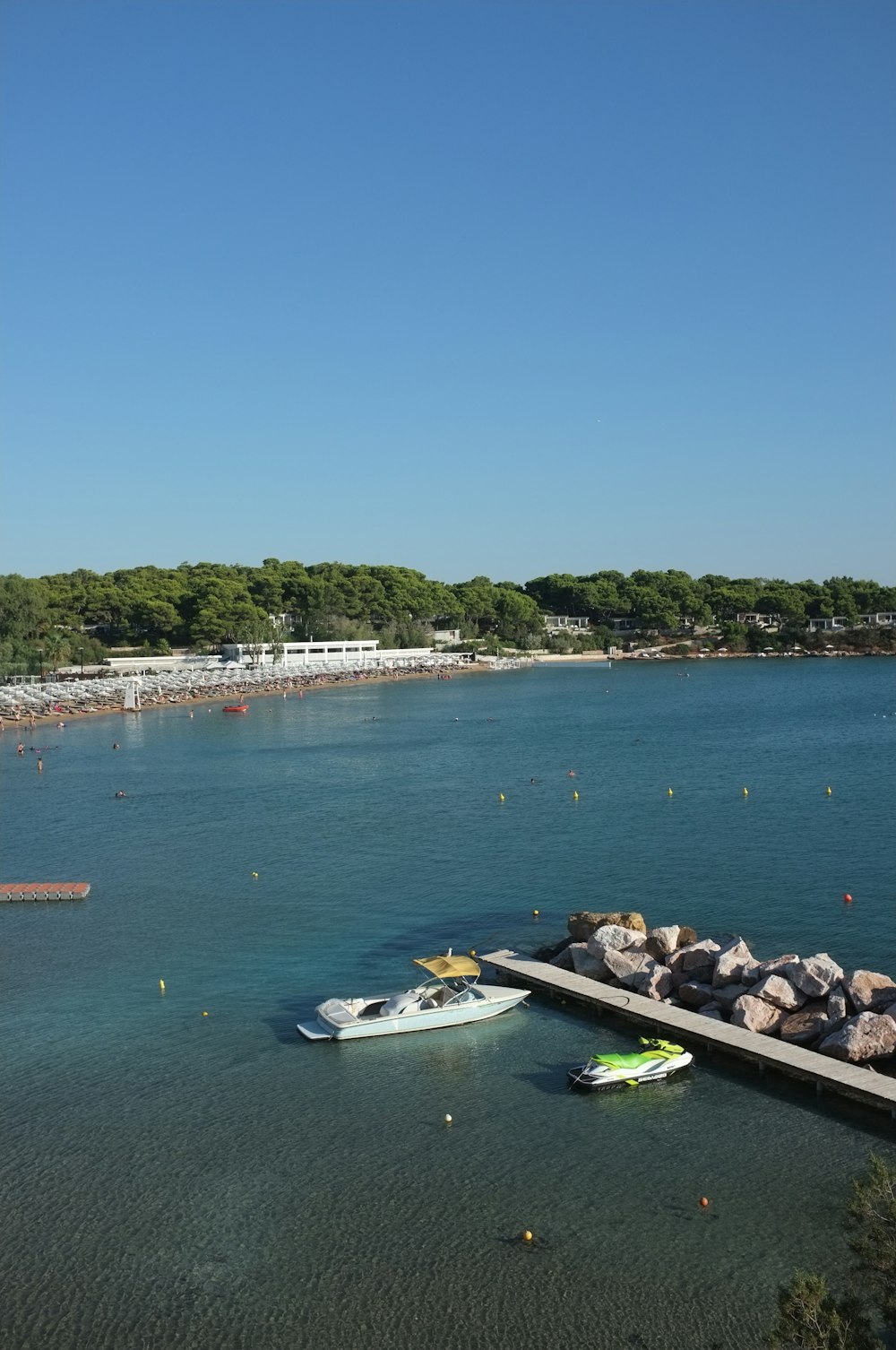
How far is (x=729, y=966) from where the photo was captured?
20.8 m

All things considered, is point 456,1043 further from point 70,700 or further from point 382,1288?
point 70,700

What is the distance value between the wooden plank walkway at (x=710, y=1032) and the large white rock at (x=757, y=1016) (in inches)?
7.5

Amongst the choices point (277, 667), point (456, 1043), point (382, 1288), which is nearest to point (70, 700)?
point (277, 667)

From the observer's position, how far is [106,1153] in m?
16.2

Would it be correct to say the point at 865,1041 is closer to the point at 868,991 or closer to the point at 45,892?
the point at 868,991

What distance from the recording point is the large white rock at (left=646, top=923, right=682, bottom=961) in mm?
22625

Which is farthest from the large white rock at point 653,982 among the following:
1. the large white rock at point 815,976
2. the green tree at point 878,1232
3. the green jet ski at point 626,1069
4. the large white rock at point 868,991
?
the green tree at point 878,1232

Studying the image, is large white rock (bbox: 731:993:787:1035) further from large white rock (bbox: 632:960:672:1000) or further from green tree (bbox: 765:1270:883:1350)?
green tree (bbox: 765:1270:883:1350)

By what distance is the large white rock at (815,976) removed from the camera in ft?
64.3

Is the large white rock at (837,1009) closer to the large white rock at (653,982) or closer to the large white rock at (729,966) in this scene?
the large white rock at (729,966)

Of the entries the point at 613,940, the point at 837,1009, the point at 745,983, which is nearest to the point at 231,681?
the point at 613,940

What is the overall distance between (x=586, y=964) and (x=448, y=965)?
2819 millimetres

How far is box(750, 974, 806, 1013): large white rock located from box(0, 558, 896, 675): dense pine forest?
275ft

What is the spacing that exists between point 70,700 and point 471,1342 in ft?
264
